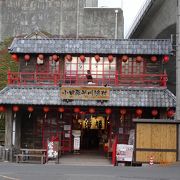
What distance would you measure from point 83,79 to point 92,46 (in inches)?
86.6

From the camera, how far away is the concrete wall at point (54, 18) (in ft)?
174

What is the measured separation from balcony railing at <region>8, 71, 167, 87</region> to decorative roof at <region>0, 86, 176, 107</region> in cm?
117

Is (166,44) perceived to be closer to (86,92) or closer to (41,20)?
(86,92)

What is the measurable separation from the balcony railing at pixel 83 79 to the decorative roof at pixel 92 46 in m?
1.50

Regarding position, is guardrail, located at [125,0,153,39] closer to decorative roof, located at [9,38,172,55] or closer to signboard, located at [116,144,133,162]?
decorative roof, located at [9,38,172,55]

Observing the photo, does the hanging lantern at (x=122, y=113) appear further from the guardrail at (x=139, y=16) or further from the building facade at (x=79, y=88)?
the guardrail at (x=139, y=16)

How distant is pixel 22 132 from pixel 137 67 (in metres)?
8.72

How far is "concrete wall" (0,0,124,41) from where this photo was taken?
174 ft

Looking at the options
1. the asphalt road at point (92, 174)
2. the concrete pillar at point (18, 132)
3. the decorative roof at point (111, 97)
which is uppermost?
the decorative roof at point (111, 97)

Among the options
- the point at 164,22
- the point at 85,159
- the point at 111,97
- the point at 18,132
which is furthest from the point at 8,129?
the point at 164,22

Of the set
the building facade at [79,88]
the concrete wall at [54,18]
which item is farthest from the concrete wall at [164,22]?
the concrete wall at [54,18]

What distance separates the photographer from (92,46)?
1148 inches

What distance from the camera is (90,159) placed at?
28.2 metres

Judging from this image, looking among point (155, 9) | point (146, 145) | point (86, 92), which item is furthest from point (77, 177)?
point (155, 9)
